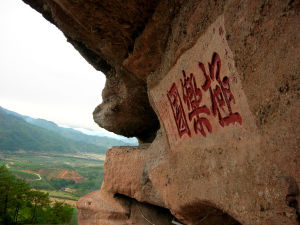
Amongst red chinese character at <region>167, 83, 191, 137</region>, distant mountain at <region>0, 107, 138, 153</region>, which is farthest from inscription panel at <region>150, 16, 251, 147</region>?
distant mountain at <region>0, 107, 138, 153</region>

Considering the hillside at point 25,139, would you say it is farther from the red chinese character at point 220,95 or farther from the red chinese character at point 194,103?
the red chinese character at point 220,95

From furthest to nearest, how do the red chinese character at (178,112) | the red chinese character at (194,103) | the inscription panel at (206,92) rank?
1. the red chinese character at (178,112)
2. the red chinese character at (194,103)
3. the inscription panel at (206,92)

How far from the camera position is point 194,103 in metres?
1.23

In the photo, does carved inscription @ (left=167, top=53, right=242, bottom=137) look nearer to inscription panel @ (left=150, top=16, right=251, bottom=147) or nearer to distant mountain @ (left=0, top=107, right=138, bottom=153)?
inscription panel @ (left=150, top=16, right=251, bottom=147)

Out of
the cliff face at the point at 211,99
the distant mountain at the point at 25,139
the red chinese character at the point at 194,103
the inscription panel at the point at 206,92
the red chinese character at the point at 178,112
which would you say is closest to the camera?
the cliff face at the point at 211,99

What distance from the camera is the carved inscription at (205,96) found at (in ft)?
3.23

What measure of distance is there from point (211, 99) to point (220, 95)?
66 millimetres

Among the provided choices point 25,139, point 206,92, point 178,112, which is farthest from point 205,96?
point 25,139

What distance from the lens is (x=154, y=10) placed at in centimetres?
144

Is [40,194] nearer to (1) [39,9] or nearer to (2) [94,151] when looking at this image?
(1) [39,9]

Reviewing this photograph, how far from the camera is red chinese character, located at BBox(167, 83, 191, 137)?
1.40 meters

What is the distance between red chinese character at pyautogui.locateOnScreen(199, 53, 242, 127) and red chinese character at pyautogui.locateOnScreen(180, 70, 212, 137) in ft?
0.27

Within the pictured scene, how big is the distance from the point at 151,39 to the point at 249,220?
3.89 feet

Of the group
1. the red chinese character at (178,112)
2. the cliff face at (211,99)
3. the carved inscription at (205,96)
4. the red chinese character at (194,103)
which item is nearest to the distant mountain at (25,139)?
the cliff face at (211,99)
